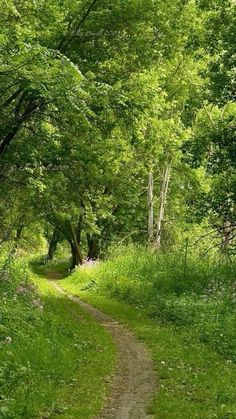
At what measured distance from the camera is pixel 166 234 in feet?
130

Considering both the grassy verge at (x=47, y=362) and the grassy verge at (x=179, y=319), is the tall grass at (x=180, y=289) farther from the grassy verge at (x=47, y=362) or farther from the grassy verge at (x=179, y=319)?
the grassy verge at (x=47, y=362)

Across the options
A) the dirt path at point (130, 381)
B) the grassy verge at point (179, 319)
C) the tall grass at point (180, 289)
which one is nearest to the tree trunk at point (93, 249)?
the tall grass at point (180, 289)

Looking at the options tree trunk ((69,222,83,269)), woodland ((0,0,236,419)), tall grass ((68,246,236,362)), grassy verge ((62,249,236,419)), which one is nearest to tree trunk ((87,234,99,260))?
tree trunk ((69,222,83,269))

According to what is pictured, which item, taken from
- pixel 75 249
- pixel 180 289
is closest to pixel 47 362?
pixel 180 289

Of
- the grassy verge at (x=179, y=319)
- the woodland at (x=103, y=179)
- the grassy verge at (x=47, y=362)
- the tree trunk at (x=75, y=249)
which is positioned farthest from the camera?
the tree trunk at (x=75, y=249)

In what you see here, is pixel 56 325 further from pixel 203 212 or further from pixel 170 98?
pixel 170 98

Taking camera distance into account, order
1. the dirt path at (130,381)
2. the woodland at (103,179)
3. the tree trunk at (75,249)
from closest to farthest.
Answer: the dirt path at (130,381) < the woodland at (103,179) < the tree trunk at (75,249)

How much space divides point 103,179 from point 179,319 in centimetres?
1009

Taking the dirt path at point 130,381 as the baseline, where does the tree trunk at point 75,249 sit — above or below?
above

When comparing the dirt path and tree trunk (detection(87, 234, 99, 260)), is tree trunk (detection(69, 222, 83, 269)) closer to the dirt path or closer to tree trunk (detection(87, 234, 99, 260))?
tree trunk (detection(87, 234, 99, 260))

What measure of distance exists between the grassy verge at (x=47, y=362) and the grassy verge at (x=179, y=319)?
1430mm

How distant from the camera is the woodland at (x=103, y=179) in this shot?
1078cm

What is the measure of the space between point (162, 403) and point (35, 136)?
1332 cm

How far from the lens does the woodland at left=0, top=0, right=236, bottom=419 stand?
1078cm
